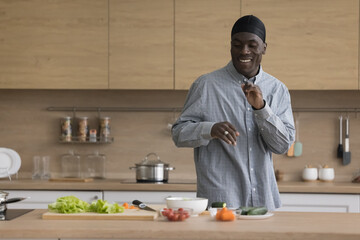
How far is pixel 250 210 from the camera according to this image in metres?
2.11

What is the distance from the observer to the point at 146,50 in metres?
4.12

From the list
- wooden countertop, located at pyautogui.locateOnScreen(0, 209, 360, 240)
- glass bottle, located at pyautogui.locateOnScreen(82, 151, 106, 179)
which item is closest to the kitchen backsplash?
glass bottle, located at pyautogui.locateOnScreen(82, 151, 106, 179)

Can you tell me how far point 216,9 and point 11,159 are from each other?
6.07ft

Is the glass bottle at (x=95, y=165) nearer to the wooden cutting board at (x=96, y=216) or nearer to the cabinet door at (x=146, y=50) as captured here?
the cabinet door at (x=146, y=50)

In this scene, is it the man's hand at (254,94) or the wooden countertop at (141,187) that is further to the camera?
the wooden countertop at (141,187)

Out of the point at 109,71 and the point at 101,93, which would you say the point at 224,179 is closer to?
the point at 109,71

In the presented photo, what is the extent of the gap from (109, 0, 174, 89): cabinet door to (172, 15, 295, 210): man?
5.05 feet

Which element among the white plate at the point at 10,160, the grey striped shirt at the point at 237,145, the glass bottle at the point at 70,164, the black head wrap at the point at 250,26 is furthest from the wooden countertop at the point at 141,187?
the black head wrap at the point at 250,26

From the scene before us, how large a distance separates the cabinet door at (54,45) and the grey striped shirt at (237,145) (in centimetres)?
169

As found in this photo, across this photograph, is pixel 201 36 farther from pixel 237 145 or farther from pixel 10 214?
pixel 10 214

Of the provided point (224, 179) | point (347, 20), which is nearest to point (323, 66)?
point (347, 20)

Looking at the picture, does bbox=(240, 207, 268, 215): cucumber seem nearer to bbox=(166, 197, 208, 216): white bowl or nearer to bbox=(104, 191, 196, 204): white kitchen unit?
bbox=(166, 197, 208, 216): white bowl

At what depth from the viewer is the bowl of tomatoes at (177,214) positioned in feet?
6.66

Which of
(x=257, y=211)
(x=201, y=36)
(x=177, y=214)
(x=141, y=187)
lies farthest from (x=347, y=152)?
(x=177, y=214)
